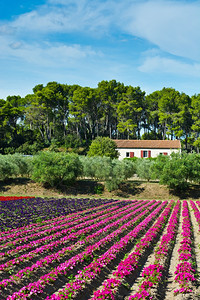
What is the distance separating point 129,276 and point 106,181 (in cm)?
2591

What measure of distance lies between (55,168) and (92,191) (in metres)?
5.41

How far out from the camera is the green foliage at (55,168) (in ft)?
113

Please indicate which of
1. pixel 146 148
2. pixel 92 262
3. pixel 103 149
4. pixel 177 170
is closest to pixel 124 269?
pixel 92 262

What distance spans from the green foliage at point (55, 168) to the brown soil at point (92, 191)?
1135mm

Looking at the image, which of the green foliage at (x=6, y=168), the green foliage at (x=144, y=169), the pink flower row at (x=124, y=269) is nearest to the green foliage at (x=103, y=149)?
the green foliage at (x=144, y=169)

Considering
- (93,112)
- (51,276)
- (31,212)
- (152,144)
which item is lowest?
(51,276)

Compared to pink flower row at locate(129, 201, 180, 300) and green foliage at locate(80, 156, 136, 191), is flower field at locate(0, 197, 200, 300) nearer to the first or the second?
pink flower row at locate(129, 201, 180, 300)

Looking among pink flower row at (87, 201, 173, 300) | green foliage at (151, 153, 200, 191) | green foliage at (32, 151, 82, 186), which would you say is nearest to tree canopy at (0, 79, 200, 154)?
green foliage at (32, 151, 82, 186)

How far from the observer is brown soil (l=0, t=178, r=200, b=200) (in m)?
34.3

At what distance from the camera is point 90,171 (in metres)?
39.0

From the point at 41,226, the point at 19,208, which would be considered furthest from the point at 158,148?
the point at 41,226

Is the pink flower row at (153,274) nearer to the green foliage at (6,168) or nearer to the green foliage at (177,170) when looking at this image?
the green foliage at (177,170)

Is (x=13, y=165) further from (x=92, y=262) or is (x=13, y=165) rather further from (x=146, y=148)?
(x=146, y=148)

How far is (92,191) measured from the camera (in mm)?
35812
